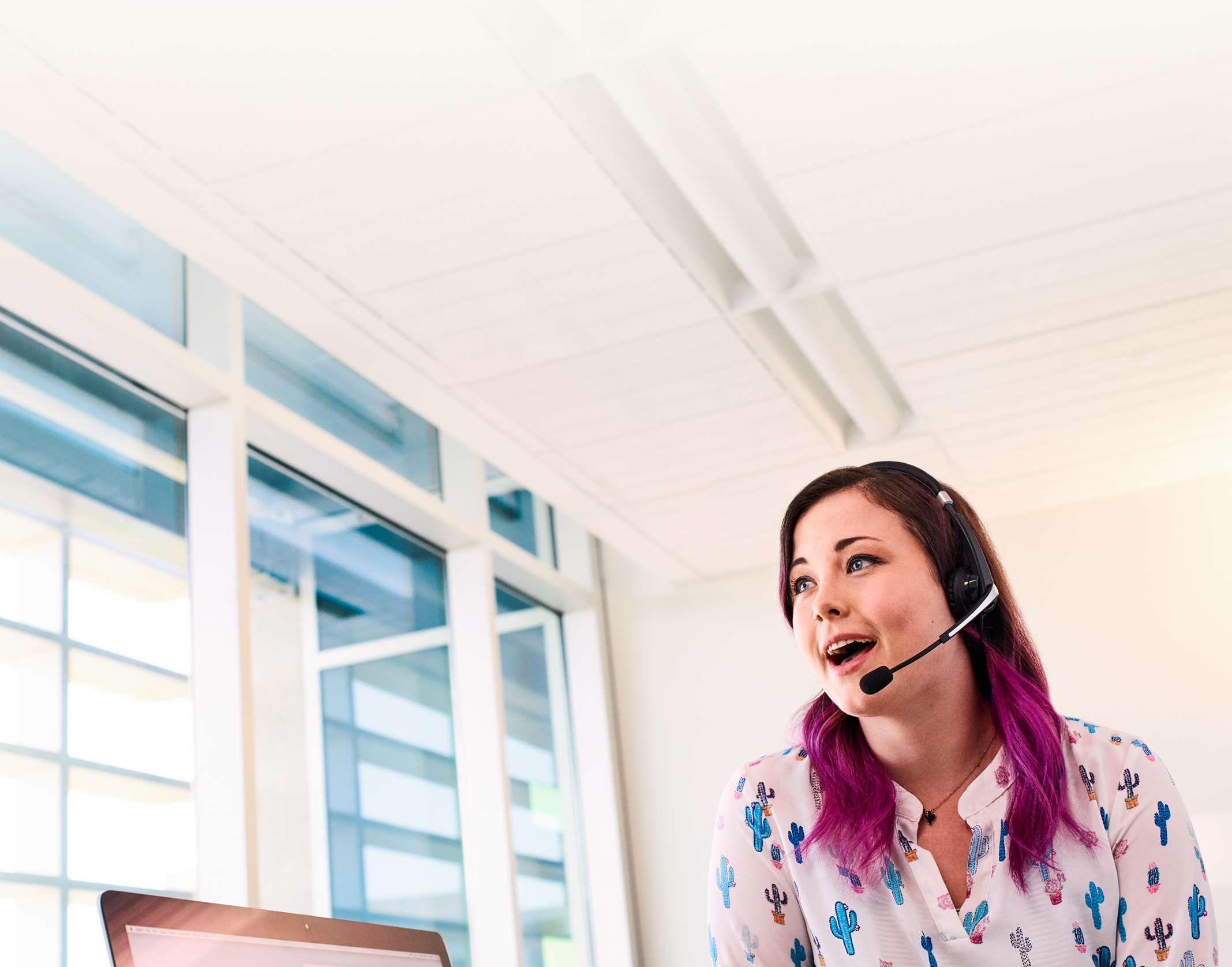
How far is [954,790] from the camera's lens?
1.22 m

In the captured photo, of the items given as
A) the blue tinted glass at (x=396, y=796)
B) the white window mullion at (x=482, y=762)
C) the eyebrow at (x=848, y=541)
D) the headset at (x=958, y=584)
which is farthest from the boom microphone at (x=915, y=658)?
the white window mullion at (x=482, y=762)

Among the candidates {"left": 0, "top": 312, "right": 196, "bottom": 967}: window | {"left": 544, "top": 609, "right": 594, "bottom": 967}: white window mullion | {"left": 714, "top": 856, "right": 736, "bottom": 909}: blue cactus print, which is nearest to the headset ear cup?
{"left": 714, "top": 856, "right": 736, "bottom": 909}: blue cactus print

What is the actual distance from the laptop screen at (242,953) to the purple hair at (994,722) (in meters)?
0.43

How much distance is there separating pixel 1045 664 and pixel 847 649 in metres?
4.57

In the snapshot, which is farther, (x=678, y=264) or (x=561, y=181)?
(x=678, y=264)

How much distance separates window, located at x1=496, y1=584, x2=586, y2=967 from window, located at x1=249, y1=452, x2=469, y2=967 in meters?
0.44

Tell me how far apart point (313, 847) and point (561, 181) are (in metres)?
2.17

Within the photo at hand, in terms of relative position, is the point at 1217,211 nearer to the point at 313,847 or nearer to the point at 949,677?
the point at 949,677

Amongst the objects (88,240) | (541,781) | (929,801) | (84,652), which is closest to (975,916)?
(929,801)

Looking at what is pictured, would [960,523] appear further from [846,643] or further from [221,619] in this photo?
[221,619]

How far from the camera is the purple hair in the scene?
1147 millimetres

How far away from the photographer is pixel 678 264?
10.5 ft

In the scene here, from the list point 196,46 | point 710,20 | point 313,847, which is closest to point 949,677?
point 710,20

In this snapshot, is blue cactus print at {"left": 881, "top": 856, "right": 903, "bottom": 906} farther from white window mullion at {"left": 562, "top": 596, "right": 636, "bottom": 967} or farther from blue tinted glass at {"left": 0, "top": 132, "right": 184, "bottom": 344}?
white window mullion at {"left": 562, "top": 596, "right": 636, "bottom": 967}
